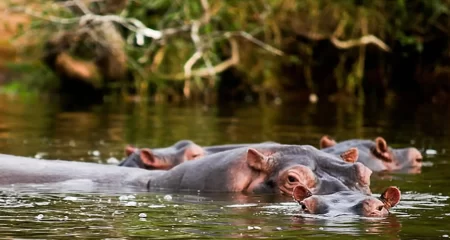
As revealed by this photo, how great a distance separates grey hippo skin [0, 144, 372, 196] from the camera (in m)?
6.91

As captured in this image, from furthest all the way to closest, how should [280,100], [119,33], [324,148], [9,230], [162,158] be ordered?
[280,100] < [119,33] < [324,148] < [162,158] < [9,230]

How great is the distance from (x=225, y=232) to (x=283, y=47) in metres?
19.4

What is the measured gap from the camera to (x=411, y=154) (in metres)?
10.6

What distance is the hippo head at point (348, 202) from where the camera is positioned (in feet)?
19.8

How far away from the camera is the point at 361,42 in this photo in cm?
2339

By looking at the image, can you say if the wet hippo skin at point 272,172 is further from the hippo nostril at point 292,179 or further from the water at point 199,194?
the water at point 199,194

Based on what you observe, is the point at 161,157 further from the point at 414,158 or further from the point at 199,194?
the point at 414,158

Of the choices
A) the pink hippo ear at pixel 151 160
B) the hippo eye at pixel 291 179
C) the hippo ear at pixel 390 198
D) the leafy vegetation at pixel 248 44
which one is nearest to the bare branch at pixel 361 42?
the leafy vegetation at pixel 248 44

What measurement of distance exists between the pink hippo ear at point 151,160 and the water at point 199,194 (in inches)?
50.0

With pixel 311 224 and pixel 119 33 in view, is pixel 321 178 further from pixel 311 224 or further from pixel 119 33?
pixel 119 33

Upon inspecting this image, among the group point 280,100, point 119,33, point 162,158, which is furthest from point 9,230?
point 280,100

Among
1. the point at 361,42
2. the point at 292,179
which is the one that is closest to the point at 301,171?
the point at 292,179

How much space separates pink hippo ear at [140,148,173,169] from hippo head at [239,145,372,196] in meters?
2.19

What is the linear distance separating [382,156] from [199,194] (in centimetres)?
364
